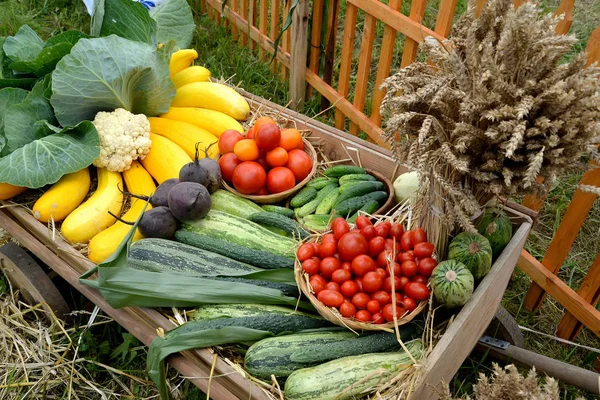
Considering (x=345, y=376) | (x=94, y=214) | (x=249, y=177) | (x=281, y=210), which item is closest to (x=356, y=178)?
(x=281, y=210)

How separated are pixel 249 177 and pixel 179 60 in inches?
38.0

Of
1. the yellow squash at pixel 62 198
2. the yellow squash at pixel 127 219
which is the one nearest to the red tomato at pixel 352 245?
the yellow squash at pixel 127 219

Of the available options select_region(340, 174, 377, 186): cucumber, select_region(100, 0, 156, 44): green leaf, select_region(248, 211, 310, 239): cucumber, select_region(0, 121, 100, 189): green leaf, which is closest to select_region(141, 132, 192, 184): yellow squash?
select_region(0, 121, 100, 189): green leaf

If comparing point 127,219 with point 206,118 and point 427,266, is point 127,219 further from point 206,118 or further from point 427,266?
point 427,266

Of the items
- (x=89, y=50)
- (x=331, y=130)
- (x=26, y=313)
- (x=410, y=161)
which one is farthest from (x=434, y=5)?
(x=26, y=313)

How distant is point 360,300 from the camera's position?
1.67 m

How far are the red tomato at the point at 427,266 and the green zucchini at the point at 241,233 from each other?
537mm

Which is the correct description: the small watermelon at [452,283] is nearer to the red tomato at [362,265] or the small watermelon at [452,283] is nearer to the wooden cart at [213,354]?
the wooden cart at [213,354]

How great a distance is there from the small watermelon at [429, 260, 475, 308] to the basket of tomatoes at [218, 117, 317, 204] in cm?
94

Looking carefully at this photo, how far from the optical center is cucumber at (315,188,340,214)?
2.31m

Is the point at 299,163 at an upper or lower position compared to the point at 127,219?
upper

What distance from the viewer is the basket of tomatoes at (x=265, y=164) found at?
7.72ft

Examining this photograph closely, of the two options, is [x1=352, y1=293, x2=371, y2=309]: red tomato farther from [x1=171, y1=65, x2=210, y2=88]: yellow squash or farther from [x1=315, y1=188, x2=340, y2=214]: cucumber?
[x1=171, y1=65, x2=210, y2=88]: yellow squash

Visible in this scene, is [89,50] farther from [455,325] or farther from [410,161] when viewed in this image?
[455,325]
